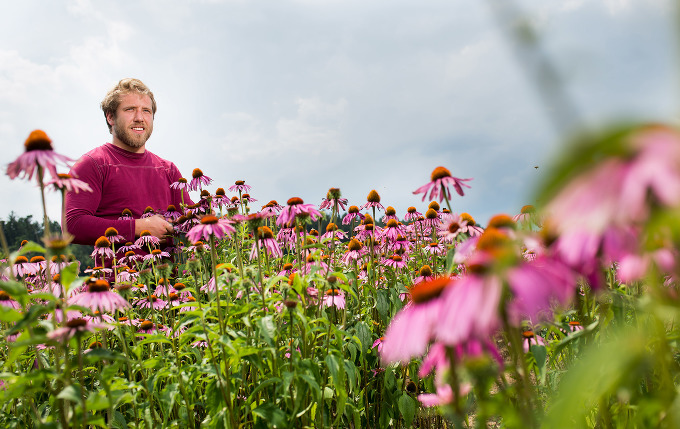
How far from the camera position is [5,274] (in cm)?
156

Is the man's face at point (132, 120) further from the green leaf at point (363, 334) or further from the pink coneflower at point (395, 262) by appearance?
the green leaf at point (363, 334)

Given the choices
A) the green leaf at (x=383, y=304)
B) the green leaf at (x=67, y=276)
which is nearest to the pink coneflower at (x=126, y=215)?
the green leaf at (x=383, y=304)

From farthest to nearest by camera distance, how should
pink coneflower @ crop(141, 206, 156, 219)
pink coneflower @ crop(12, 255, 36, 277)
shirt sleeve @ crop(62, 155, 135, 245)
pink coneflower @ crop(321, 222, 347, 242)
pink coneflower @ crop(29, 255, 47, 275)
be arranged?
pink coneflower @ crop(141, 206, 156, 219) → shirt sleeve @ crop(62, 155, 135, 245) → pink coneflower @ crop(29, 255, 47, 275) → pink coneflower @ crop(12, 255, 36, 277) → pink coneflower @ crop(321, 222, 347, 242)

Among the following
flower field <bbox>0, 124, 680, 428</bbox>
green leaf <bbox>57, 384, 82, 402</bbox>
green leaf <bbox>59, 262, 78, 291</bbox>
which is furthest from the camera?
green leaf <bbox>59, 262, 78, 291</bbox>

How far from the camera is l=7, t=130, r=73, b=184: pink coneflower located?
4.78 ft

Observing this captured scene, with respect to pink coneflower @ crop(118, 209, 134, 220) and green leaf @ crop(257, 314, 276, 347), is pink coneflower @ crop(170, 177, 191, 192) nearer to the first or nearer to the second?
pink coneflower @ crop(118, 209, 134, 220)

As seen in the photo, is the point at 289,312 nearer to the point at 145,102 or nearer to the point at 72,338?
the point at 72,338

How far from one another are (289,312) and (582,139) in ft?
4.36

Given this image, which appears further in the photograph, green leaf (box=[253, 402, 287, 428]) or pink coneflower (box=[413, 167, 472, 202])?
pink coneflower (box=[413, 167, 472, 202])

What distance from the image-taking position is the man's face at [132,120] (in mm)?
4562

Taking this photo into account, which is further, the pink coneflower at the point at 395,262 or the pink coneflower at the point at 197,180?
the pink coneflower at the point at 197,180

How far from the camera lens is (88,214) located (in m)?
3.98

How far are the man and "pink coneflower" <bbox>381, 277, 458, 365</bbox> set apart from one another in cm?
360

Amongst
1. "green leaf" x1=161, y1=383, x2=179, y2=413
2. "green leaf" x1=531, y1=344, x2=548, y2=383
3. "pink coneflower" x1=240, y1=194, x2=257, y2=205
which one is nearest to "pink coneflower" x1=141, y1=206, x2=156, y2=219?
"pink coneflower" x1=240, y1=194, x2=257, y2=205
